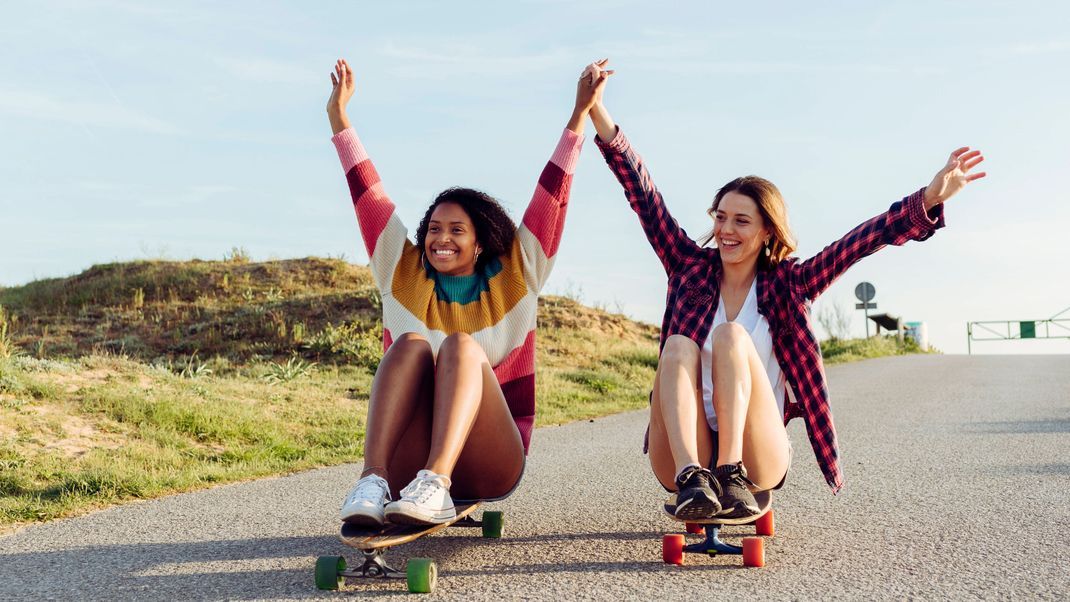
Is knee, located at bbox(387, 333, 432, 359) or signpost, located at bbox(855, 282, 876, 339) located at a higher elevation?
signpost, located at bbox(855, 282, 876, 339)

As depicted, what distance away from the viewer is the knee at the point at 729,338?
364 centimetres

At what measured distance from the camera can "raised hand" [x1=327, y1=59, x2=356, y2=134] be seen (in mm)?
4297

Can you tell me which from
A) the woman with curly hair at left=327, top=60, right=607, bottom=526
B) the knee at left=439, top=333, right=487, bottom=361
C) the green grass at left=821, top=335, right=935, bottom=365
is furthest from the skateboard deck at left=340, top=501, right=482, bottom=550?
the green grass at left=821, top=335, right=935, bottom=365

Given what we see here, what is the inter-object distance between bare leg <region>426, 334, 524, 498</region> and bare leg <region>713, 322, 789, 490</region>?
33.3 inches

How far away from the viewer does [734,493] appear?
3.46m

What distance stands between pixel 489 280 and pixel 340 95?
1.07 m

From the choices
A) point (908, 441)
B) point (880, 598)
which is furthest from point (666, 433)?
point (908, 441)

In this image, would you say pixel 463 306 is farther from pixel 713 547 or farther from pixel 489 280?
pixel 713 547

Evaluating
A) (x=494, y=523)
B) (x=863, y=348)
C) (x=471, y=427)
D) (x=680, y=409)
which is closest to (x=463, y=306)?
(x=471, y=427)

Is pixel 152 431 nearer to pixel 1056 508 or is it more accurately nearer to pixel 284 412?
pixel 284 412

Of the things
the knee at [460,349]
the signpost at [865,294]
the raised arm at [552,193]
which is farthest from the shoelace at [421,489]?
the signpost at [865,294]

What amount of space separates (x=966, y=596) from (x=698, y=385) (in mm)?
1150

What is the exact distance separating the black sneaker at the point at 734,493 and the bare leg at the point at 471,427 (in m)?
0.86

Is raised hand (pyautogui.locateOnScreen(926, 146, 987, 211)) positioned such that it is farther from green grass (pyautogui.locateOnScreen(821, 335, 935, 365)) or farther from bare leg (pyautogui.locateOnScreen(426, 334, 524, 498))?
green grass (pyautogui.locateOnScreen(821, 335, 935, 365))
